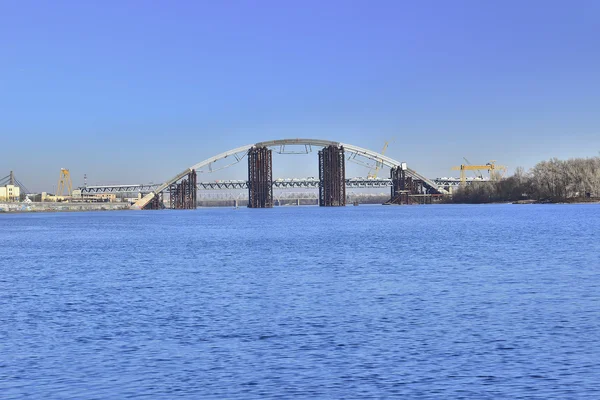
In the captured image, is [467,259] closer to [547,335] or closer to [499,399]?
[547,335]

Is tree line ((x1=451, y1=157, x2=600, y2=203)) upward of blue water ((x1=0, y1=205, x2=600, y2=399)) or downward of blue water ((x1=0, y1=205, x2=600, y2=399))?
upward

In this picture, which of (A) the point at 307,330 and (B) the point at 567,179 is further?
(B) the point at 567,179

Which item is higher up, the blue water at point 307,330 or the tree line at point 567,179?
the tree line at point 567,179

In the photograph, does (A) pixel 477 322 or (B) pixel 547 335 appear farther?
(A) pixel 477 322

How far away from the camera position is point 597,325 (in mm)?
21344

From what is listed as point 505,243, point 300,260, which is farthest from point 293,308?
point 505,243

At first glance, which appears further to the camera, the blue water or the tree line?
the tree line

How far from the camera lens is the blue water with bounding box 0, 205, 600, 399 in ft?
52.6

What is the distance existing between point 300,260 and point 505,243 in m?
17.8

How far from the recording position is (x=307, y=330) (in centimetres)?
2148

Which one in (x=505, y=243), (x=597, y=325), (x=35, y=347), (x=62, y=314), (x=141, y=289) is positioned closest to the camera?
(x=35, y=347)

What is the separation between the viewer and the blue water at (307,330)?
1603cm

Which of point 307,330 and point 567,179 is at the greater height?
point 567,179

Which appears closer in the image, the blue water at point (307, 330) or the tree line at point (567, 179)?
the blue water at point (307, 330)
